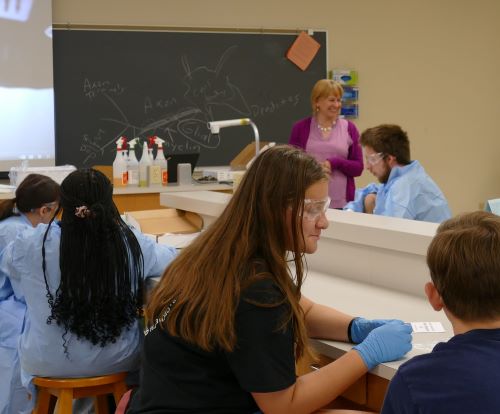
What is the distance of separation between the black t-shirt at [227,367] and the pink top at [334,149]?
120 inches

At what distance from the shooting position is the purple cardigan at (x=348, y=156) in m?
4.39

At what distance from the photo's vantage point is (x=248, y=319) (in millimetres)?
1363

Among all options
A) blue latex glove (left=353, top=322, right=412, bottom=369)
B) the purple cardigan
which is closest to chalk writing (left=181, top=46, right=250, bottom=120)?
the purple cardigan

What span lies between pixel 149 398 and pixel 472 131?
216 inches

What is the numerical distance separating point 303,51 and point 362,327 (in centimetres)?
426

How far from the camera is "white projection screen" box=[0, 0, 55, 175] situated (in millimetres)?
4883

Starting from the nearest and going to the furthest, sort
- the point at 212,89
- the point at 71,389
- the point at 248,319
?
the point at 248,319 → the point at 71,389 → the point at 212,89

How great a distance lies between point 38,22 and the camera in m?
4.93

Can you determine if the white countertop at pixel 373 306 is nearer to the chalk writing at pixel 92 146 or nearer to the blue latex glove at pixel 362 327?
the blue latex glove at pixel 362 327

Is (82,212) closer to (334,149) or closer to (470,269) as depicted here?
(470,269)

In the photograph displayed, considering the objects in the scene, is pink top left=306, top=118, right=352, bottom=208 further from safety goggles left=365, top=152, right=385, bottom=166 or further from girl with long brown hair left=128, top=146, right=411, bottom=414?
girl with long brown hair left=128, top=146, right=411, bottom=414

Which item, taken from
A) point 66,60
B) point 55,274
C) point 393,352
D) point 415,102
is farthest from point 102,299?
point 415,102

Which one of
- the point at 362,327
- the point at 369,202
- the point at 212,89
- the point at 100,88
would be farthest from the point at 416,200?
the point at 100,88

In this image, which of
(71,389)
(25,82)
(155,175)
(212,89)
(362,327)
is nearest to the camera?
(362,327)
